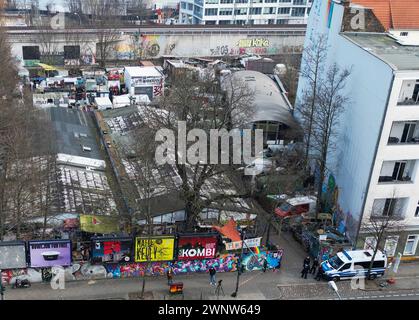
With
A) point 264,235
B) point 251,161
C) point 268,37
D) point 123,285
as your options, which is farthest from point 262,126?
point 268,37

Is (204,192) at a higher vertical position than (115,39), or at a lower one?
lower

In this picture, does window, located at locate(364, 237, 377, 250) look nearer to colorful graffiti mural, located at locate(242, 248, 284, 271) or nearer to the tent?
colorful graffiti mural, located at locate(242, 248, 284, 271)

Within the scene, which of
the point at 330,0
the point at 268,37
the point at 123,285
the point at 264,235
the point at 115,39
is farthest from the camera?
the point at 268,37

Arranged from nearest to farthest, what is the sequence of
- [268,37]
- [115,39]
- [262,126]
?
1. [262,126]
2. [115,39]
3. [268,37]

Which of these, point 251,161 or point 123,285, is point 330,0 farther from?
point 123,285

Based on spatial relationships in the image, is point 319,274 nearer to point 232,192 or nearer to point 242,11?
point 232,192

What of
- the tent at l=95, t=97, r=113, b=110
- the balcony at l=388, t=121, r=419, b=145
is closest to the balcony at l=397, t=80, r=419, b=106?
the balcony at l=388, t=121, r=419, b=145

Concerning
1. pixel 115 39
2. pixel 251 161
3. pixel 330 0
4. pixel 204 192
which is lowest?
pixel 204 192
